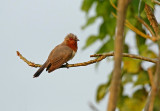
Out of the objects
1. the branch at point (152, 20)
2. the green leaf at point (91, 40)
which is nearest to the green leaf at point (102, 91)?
the green leaf at point (91, 40)

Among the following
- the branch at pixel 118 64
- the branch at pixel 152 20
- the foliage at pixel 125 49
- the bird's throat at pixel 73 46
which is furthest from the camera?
the bird's throat at pixel 73 46

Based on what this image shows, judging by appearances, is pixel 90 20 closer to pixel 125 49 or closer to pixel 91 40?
pixel 91 40

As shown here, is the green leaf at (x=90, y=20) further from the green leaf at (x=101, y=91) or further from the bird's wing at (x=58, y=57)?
the green leaf at (x=101, y=91)

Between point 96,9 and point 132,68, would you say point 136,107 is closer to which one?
point 132,68

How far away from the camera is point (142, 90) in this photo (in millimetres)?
5996

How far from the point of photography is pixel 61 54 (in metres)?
5.84

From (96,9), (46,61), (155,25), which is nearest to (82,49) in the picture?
(96,9)

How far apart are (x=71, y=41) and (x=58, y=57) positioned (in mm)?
916

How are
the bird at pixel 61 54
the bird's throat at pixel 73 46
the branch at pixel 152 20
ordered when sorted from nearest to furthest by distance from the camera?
Result: 1. the branch at pixel 152 20
2. the bird at pixel 61 54
3. the bird's throat at pixel 73 46

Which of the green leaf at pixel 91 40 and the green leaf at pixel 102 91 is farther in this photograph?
the green leaf at pixel 91 40

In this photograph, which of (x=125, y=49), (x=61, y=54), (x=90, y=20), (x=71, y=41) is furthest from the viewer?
(x=90, y=20)

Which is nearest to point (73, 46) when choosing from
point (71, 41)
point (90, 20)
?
point (71, 41)

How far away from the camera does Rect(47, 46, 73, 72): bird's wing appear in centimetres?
547

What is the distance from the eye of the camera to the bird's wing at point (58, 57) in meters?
5.47
